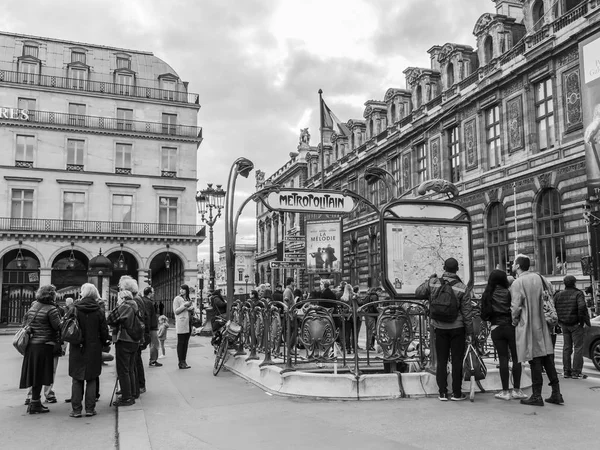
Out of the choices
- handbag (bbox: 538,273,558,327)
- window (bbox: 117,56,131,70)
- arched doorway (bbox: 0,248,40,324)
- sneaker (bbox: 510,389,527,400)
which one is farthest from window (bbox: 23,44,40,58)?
sneaker (bbox: 510,389,527,400)

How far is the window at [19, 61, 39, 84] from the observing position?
48188mm

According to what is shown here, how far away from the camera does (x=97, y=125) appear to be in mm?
49094

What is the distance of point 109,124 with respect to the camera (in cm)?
4941

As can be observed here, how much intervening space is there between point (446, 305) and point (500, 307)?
92cm

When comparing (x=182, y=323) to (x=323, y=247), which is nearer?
(x=182, y=323)

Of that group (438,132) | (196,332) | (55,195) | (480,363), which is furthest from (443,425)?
(55,195)

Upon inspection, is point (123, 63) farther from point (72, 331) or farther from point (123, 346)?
point (72, 331)

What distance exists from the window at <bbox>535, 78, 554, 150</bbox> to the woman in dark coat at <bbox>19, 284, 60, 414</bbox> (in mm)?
23478

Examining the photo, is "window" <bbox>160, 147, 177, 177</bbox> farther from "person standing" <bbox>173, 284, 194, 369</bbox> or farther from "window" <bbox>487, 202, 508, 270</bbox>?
"person standing" <bbox>173, 284, 194, 369</bbox>

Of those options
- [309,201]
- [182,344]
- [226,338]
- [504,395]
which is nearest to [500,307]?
[504,395]

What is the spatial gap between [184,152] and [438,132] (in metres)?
23.9

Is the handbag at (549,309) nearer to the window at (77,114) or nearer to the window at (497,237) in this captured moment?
the window at (497,237)

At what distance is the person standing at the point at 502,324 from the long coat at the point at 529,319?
0.57 feet

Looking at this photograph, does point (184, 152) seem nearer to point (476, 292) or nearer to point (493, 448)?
point (476, 292)
